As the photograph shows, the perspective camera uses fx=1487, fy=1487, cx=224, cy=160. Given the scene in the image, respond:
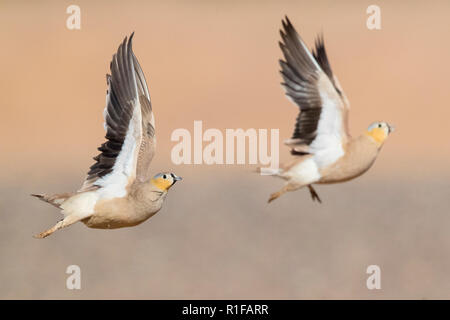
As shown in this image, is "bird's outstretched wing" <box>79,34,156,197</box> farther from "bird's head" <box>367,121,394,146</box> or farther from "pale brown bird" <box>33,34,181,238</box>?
"bird's head" <box>367,121,394,146</box>

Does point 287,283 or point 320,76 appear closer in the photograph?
point 320,76

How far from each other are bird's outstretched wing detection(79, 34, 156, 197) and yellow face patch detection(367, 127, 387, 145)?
1459mm

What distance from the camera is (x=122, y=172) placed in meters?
9.80

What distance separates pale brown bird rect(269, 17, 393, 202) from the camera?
9.63m

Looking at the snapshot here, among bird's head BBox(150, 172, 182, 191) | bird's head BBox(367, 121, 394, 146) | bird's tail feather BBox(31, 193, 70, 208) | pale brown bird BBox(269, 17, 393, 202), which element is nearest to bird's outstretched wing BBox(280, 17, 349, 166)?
pale brown bird BBox(269, 17, 393, 202)

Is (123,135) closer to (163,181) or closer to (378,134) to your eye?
(163,181)

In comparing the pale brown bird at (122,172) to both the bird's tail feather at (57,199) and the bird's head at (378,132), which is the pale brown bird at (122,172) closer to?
the bird's tail feather at (57,199)

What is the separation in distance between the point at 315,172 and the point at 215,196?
9160 millimetres

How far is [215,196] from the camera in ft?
61.6

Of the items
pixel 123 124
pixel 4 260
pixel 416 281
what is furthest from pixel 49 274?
pixel 123 124

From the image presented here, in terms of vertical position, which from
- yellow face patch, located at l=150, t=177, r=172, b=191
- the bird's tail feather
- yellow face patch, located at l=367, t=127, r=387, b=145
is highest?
yellow face patch, located at l=367, t=127, r=387, b=145

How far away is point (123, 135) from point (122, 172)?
26 cm

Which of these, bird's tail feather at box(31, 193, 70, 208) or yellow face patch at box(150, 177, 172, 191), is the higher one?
yellow face patch at box(150, 177, 172, 191)

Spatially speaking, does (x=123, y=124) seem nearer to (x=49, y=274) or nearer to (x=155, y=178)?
(x=155, y=178)
